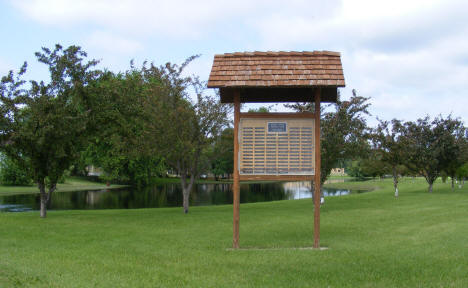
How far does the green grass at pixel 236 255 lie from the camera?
7957mm

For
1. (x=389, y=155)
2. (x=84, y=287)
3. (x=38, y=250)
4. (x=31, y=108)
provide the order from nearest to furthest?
(x=84, y=287) → (x=38, y=250) → (x=31, y=108) → (x=389, y=155)

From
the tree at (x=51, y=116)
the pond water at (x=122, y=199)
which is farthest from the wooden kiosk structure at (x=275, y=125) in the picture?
the pond water at (x=122, y=199)

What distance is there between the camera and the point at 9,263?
30.1 ft

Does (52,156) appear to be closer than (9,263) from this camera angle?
No

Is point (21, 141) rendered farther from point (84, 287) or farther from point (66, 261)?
point (84, 287)

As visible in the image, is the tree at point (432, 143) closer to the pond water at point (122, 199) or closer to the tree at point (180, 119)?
the pond water at point (122, 199)

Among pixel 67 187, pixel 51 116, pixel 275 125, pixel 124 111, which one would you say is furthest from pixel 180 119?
pixel 67 187

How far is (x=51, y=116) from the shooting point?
18.3m

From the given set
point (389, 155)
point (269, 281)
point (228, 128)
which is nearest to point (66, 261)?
point (269, 281)

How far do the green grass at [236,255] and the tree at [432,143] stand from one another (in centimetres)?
2030

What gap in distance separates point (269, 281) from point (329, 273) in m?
1.37

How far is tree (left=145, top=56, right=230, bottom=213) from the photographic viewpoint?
2256 cm

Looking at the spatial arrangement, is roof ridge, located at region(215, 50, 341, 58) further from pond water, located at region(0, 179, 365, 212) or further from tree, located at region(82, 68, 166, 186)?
pond water, located at region(0, 179, 365, 212)

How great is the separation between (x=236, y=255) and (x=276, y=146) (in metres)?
3.15
